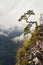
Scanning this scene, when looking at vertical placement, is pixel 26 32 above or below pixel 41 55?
above

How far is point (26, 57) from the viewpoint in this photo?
37250 millimetres

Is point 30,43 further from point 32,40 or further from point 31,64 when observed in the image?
point 31,64

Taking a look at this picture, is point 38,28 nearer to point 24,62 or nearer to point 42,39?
point 42,39

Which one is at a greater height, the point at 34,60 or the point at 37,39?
the point at 37,39

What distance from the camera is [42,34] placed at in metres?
38.6

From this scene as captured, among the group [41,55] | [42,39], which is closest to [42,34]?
[42,39]

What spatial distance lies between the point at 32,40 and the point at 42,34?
162 centimetres

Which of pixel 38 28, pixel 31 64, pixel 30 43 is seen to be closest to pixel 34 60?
pixel 31 64

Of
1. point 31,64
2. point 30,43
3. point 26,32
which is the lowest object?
point 31,64

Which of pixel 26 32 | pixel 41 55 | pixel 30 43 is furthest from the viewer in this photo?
pixel 26 32

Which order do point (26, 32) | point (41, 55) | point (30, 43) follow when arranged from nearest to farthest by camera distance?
point (41, 55) → point (30, 43) → point (26, 32)

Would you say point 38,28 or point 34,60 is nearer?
point 34,60

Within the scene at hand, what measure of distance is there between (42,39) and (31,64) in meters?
3.91

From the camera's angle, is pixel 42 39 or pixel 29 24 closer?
pixel 42 39
